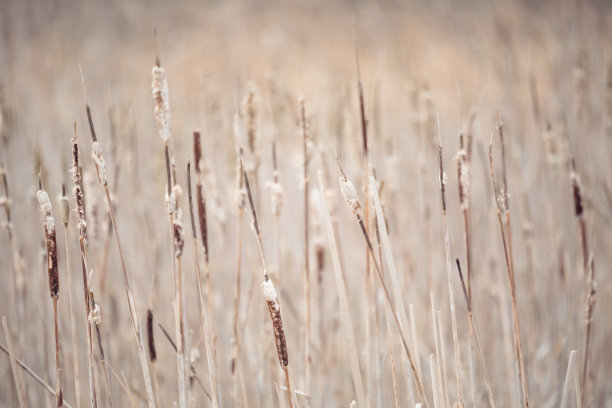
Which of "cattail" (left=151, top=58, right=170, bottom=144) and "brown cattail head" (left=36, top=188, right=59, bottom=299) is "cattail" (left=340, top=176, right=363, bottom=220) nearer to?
"cattail" (left=151, top=58, right=170, bottom=144)

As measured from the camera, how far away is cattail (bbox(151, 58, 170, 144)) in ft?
1.80

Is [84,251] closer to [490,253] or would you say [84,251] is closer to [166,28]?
[490,253]

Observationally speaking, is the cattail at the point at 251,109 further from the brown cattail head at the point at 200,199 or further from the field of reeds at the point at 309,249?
the brown cattail head at the point at 200,199

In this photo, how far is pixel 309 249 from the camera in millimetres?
1392

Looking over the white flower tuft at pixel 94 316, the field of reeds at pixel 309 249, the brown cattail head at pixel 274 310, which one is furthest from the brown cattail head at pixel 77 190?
the brown cattail head at pixel 274 310

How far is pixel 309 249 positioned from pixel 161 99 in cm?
91

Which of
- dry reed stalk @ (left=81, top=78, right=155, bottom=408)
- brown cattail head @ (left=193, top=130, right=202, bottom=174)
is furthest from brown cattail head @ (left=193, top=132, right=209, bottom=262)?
dry reed stalk @ (left=81, top=78, right=155, bottom=408)

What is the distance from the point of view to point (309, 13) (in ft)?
28.9

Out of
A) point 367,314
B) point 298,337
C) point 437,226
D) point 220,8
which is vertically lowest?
point 298,337

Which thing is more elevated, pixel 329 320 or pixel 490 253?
pixel 490 253

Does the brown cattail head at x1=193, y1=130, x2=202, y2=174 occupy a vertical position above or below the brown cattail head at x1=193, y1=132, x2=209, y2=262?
above

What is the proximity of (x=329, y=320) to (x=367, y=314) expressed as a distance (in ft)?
1.47

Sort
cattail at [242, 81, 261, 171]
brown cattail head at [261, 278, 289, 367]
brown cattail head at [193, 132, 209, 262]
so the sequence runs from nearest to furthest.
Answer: brown cattail head at [261, 278, 289, 367] < brown cattail head at [193, 132, 209, 262] < cattail at [242, 81, 261, 171]

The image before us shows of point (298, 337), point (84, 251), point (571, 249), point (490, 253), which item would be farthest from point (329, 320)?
point (571, 249)
